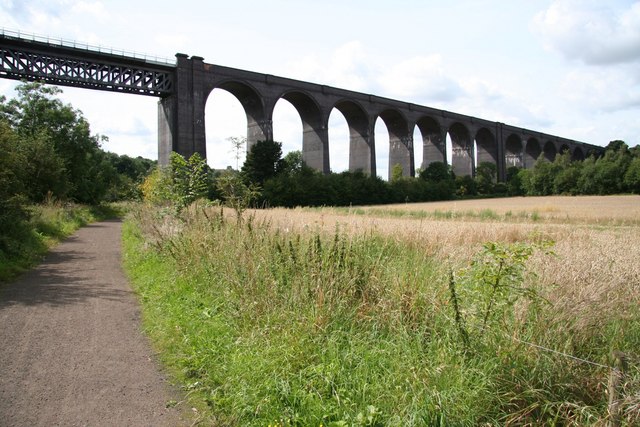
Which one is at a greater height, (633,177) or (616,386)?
(633,177)

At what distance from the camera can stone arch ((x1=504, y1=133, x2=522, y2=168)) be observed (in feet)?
302

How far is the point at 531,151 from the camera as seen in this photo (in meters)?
99.1

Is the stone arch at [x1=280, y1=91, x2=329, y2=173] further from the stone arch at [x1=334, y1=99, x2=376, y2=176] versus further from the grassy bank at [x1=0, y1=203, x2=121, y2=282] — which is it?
the grassy bank at [x1=0, y1=203, x2=121, y2=282]

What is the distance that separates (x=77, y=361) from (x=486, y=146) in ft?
291

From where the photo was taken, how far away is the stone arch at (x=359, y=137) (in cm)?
6022

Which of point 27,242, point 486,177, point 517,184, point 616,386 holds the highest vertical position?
point 486,177

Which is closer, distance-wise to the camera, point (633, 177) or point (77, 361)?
point (77, 361)

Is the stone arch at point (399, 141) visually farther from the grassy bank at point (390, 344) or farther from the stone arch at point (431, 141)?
the grassy bank at point (390, 344)

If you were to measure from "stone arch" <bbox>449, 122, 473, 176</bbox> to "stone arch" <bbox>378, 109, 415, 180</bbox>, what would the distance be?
1433 cm

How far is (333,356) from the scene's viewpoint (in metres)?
3.46

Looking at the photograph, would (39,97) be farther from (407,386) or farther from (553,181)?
(553,181)

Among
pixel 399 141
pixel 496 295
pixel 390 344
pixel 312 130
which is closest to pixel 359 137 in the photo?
pixel 312 130

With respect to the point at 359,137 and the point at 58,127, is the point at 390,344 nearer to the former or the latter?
the point at 58,127

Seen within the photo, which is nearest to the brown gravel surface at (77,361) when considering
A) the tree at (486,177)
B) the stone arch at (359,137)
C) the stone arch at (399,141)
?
the stone arch at (359,137)
